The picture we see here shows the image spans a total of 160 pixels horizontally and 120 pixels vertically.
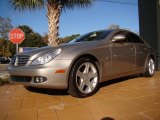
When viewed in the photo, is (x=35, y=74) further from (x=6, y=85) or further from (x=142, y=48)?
(x=142, y=48)

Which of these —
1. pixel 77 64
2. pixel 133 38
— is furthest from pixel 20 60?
pixel 133 38

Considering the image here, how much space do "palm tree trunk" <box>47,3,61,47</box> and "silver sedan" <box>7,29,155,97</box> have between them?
443cm

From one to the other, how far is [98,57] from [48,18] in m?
5.80

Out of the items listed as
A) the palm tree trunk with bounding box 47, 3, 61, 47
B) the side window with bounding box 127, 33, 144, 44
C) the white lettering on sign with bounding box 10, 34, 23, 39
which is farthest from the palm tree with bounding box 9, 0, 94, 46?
the side window with bounding box 127, 33, 144, 44

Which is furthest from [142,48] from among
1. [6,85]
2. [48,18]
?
[48,18]

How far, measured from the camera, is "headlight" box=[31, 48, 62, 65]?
4.43 metres

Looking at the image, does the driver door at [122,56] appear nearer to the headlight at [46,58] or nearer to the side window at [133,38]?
the side window at [133,38]

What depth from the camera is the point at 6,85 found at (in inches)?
279

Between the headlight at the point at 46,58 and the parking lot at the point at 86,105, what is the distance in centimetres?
72

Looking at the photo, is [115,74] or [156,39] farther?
[156,39]

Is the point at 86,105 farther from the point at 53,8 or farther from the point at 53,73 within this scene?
the point at 53,8

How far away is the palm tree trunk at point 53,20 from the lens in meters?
10.2

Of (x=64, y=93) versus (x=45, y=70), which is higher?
(x=45, y=70)

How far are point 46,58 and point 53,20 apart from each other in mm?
5927
